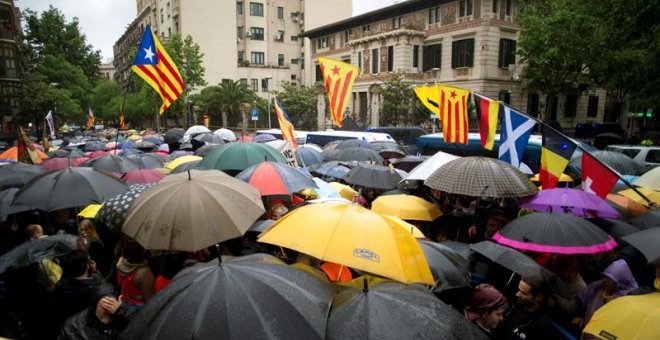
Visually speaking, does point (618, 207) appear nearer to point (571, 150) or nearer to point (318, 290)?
point (571, 150)

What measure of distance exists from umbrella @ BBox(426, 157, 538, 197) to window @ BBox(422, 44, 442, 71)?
30.6 meters

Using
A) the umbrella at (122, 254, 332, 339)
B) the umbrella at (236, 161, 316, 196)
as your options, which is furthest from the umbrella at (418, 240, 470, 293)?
the umbrella at (236, 161, 316, 196)

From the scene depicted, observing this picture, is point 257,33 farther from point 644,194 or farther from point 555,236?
point 555,236

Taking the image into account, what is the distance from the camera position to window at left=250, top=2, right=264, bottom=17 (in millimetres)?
55294

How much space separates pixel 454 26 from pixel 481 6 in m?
2.57

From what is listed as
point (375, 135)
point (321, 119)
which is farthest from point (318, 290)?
point (321, 119)

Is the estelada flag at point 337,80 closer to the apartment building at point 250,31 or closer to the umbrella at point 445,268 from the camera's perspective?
the umbrella at point 445,268

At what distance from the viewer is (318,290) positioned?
8.82 ft

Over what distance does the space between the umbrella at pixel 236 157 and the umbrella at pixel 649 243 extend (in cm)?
524

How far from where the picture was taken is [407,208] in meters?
5.89

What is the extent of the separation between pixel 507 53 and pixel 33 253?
1330 inches

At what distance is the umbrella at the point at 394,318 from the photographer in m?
2.26

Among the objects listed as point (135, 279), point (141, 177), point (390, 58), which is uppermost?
point (390, 58)

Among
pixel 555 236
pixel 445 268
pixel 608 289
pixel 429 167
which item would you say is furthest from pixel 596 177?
pixel 445 268
